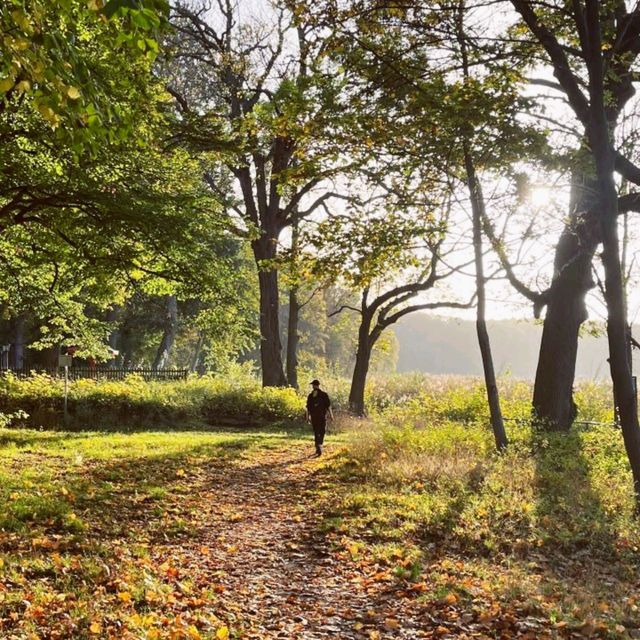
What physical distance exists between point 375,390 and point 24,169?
72.5 feet

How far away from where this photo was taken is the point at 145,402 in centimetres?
1934

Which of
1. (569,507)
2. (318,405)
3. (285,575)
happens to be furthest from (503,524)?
(318,405)

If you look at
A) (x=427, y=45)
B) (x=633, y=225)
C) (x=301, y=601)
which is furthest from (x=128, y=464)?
(x=633, y=225)

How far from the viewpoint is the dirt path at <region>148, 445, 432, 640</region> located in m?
5.01

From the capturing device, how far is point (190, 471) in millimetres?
10922

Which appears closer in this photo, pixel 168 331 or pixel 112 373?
pixel 112 373

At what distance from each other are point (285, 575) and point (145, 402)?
556 inches

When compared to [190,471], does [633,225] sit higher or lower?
higher

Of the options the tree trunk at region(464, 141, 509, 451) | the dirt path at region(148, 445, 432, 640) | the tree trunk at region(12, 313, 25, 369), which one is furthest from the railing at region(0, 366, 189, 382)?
the dirt path at region(148, 445, 432, 640)

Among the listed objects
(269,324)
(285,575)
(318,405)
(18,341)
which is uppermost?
(269,324)

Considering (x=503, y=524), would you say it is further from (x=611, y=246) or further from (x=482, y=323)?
(x=482, y=323)

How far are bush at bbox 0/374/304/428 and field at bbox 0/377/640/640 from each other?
235 inches

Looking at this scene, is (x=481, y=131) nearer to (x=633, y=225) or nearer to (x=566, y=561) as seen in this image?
(x=566, y=561)

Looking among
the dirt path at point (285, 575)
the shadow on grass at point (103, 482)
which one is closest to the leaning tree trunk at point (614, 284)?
the dirt path at point (285, 575)
